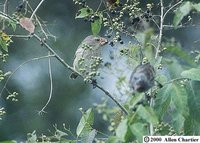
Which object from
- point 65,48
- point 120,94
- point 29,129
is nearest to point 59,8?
point 65,48

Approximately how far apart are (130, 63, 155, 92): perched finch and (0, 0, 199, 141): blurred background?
20.0 feet

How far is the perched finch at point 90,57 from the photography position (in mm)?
3253

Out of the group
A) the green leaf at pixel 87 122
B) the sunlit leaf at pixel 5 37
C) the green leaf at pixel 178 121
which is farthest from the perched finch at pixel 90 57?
the green leaf at pixel 178 121

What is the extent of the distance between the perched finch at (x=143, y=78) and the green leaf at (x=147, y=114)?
0.13 metres

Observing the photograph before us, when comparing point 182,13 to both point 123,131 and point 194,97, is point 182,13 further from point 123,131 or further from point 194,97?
point 123,131

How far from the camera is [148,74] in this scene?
8.74ft

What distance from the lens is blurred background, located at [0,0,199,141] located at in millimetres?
8984

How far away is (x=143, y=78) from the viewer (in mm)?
2641

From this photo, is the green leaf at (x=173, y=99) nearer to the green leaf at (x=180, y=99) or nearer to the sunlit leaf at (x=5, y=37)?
the green leaf at (x=180, y=99)

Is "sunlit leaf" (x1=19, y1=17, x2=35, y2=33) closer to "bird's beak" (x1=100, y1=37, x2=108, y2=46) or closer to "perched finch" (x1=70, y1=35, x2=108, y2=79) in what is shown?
"perched finch" (x1=70, y1=35, x2=108, y2=79)

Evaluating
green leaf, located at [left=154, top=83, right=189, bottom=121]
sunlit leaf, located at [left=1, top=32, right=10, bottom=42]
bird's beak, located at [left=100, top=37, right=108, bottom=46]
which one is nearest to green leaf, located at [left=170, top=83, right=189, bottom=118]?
green leaf, located at [left=154, top=83, right=189, bottom=121]

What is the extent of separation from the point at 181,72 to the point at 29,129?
6.12 m

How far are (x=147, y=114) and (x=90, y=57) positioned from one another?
38.9 inches

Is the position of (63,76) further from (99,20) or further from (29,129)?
(99,20)
